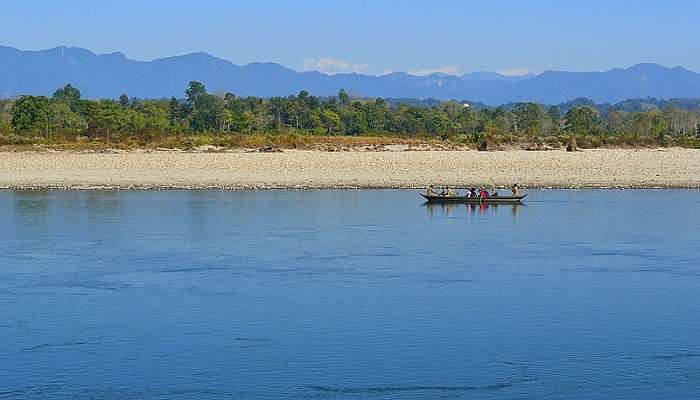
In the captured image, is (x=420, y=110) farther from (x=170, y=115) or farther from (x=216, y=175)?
(x=216, y=175)

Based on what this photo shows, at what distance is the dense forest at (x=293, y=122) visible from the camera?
63969 mm

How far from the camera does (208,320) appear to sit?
17.4 metres

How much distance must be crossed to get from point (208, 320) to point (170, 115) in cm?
7719

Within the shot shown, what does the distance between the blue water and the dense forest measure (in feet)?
101

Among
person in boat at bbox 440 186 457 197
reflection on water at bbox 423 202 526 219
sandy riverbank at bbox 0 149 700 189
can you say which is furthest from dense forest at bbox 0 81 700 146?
reflection on water at bbox 423 202 526 219

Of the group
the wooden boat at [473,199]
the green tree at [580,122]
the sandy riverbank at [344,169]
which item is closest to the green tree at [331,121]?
the green tree at [580,122]

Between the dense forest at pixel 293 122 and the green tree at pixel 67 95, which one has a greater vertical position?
the green tree at pixel 67 95

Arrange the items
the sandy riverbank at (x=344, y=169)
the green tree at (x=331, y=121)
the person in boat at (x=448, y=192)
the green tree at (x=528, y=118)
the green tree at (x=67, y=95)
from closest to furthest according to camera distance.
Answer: the person in boat at (x=448, y=192) < the sandy riverbank at (x=344, y=169) < the green tree at (x=331, y=121) < the green tree at (x=528, y=118) < the green tree at (x=67, y=95)

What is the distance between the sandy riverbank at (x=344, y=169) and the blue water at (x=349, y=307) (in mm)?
10631

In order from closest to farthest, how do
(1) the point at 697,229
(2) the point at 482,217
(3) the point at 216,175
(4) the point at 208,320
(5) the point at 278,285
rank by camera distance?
(4) the point at 208,320 < (5) the point at 278,285 < (1) the point at 697,229 < (2) the point at 482,217 < (3) the point at 216,175

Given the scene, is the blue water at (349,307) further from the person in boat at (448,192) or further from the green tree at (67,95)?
the green tree at (67,95)

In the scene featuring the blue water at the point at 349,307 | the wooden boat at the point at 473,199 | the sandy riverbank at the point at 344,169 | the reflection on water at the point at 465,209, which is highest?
the sandy riverbank at the point at 344,169

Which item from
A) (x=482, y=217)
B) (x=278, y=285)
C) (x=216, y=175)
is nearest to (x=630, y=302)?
(x=278, y=285)

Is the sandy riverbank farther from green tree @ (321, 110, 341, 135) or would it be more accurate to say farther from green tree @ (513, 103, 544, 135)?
green tree @ (513, 103, 544, 135)
